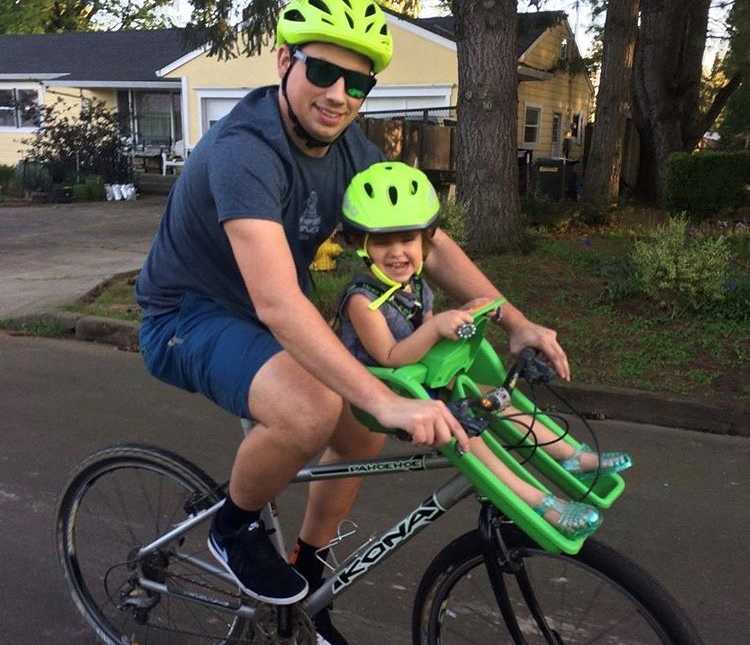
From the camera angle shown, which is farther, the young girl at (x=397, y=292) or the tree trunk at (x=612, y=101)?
the tree trunk at (x=612, y=101)

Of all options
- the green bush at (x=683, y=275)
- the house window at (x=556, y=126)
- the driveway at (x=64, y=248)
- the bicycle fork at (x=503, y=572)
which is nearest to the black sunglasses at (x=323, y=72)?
the bicycle fork at (x=503, y=572)

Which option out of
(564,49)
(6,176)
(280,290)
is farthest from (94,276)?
(564,49)

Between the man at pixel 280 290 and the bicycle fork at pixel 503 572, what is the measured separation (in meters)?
0.35

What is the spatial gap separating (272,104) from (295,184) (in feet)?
0.73

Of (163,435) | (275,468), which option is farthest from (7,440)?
(275,468)

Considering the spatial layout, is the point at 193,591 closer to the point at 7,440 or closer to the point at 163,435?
the point at 163,435

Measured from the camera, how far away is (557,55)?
22641 mm

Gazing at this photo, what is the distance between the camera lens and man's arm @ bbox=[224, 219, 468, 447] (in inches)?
Answer: 67.6

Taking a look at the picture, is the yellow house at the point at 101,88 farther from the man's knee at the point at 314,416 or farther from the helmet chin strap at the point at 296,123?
the man's knee at the point at 314,416

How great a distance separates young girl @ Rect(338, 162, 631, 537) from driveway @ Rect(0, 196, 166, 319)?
6.16m

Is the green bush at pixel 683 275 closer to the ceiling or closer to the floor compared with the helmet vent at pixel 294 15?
closer to the floor

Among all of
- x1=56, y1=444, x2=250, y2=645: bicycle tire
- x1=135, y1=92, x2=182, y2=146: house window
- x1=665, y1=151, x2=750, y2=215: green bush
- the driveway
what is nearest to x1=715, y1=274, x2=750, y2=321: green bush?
x1=56, y1=444, x2=250, y2=645: bicycle tire

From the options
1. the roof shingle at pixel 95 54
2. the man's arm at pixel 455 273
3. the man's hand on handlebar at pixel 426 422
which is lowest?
the man's hand on handlebar at pixel 426 422

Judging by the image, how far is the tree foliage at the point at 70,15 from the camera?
40.1 meters
